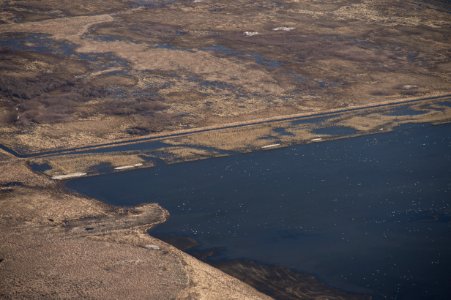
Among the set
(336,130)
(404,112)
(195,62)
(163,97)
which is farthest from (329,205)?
(195,62)

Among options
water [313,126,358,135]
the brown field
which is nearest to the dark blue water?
water [313,126,358,135]

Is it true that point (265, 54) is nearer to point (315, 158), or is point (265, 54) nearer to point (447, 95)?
point (447, 95)

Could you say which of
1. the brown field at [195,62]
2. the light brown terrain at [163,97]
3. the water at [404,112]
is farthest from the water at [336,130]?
the water at [404,112]

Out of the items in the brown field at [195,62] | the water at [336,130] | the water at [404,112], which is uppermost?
the brown field at [195,62]

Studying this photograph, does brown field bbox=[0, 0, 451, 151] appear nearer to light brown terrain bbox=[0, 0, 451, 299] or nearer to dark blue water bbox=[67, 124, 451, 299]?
light brown terrain bbox=[0, 0, 451, 299]

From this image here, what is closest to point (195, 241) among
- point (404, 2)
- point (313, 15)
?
point (313, 15)

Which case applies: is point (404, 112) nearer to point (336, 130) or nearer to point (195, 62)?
point (336, 130)

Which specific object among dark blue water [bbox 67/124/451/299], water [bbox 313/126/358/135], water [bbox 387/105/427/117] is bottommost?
dark blue water [bbox 67/124/451/299]

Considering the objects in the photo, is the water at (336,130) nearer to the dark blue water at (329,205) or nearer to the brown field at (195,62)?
the dark blue water at (329,205)
